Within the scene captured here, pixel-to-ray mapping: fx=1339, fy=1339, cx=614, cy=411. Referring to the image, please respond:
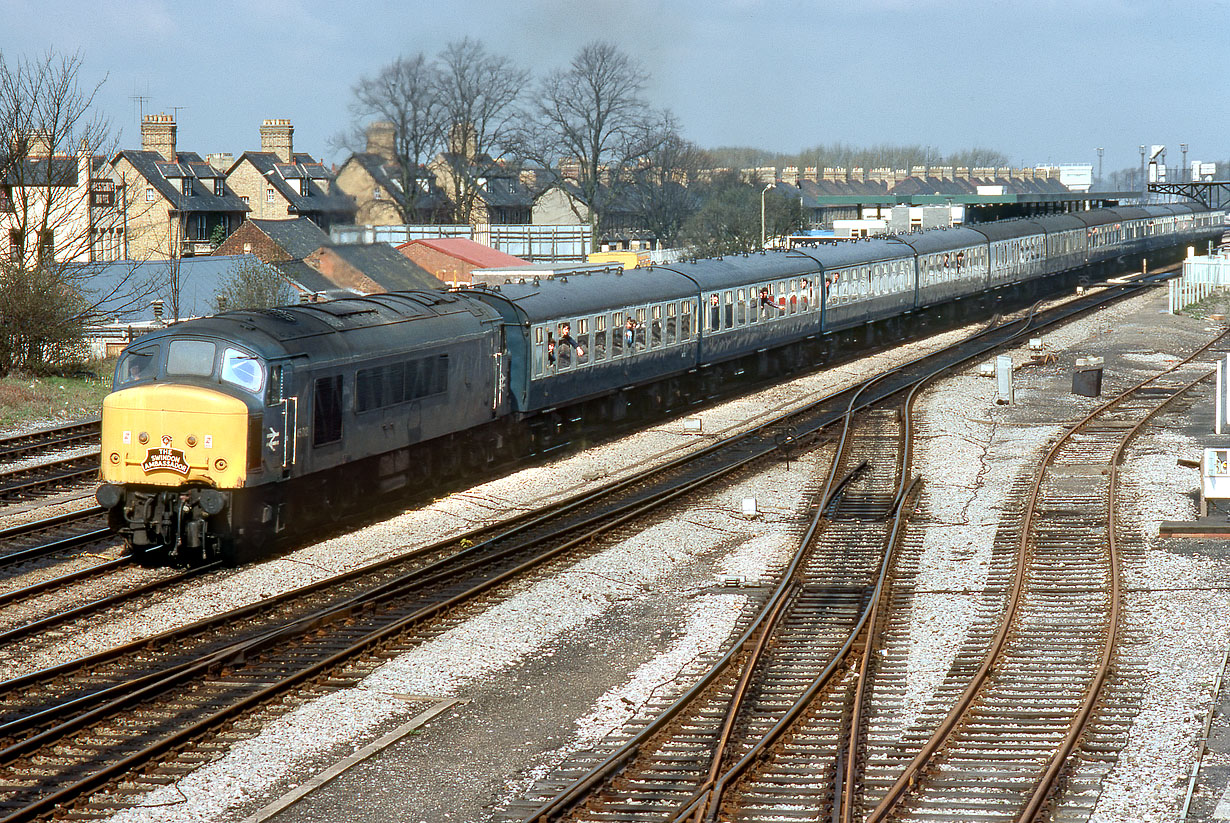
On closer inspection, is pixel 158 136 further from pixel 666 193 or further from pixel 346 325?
pixel 346 325

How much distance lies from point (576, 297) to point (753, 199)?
5779 cm

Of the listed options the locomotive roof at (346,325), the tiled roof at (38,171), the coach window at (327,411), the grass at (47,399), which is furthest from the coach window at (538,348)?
the tiled roof at (38,171)

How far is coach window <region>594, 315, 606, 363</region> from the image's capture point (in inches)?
981

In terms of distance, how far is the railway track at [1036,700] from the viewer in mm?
9562

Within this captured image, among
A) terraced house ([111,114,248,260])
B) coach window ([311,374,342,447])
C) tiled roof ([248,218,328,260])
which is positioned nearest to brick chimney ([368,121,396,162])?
tiled roof ([248,218,328,260])

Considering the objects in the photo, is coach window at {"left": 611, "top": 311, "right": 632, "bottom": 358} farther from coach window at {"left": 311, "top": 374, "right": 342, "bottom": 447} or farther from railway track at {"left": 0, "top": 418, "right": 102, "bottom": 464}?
railway track at {"left": 0, "top": 418, "right": 102, "bottom": 464}

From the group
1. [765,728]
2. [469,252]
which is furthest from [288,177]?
[765,728]

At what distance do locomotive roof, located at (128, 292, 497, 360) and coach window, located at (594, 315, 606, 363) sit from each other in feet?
11.6

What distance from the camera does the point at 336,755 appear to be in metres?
10.4

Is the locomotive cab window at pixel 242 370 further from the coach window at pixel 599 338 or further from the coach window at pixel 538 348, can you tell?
the coach window at pixel 599 338

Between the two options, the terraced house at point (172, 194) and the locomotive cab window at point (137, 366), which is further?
the terraced house at point (172, 194)

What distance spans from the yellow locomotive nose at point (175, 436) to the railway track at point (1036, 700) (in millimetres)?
8228

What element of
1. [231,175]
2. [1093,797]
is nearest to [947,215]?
[231,175]

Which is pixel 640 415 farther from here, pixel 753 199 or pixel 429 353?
pixel 753 199
